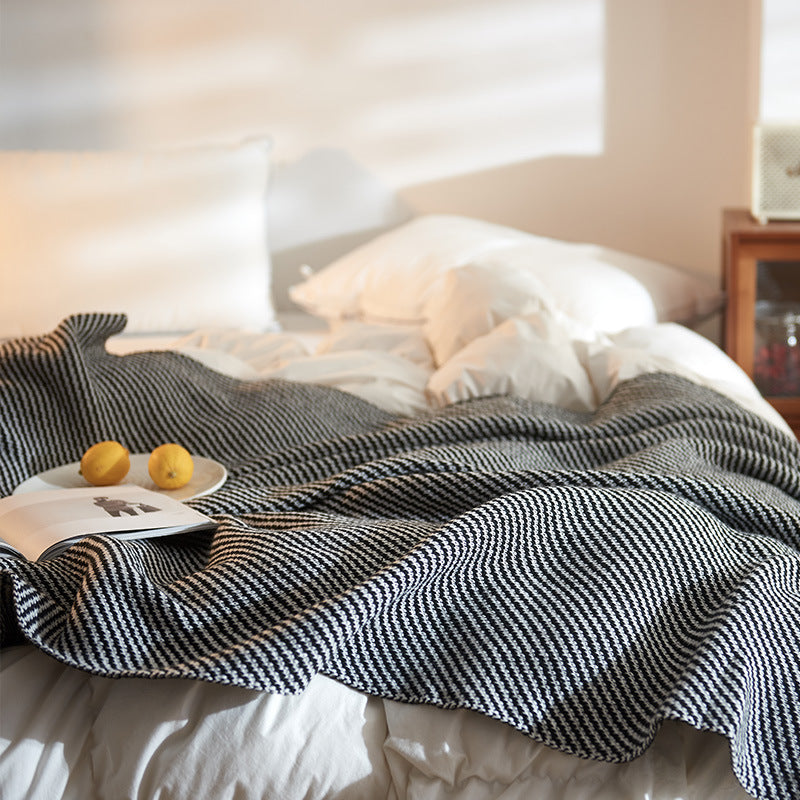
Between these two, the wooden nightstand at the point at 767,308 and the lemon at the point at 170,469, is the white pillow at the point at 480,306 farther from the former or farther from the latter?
the lemon at the point at 170,469

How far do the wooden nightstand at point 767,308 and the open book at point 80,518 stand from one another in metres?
1.61

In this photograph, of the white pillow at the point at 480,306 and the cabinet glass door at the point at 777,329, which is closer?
the white pillow at the point at 480,306

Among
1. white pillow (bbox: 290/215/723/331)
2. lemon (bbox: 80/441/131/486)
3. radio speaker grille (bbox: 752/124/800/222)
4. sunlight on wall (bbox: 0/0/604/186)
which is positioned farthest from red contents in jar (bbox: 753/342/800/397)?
lemon (bbox: 80/441/131/486)

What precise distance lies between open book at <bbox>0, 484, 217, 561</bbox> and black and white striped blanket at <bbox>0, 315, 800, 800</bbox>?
0.09ft

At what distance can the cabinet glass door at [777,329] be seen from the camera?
2320mm

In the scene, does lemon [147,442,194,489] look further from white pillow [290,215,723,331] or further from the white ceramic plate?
white pillow [290,215,723,331]

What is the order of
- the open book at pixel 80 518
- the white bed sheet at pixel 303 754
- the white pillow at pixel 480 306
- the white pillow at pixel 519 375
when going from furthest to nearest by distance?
the white pillow at pixel 480 306
the white pillow at pixel 519 375
the open book at pixel 80 518
the white bed sheet at pixel 303 754

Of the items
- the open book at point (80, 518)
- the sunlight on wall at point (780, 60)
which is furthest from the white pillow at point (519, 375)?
the sunlight on wall at point (780, 60)

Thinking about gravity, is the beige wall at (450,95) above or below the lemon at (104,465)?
above

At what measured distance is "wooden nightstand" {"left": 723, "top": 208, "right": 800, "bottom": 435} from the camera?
231cm

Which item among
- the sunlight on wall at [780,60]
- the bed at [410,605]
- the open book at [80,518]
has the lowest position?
the bed at [410,605]

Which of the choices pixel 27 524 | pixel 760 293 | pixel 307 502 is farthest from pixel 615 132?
pixel 27 524

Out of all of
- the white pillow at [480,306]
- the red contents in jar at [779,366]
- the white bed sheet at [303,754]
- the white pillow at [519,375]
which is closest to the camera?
the white bed sheet at [303,754]

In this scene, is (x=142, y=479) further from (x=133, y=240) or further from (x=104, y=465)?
(x=133, y=240)
